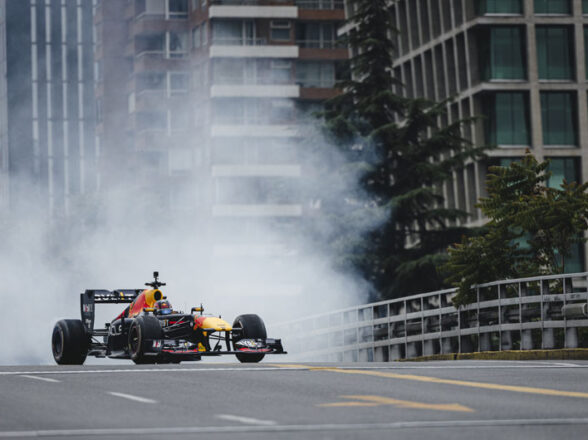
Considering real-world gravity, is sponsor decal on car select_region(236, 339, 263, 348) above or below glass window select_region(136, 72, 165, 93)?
below

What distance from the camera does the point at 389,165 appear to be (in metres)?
51.0

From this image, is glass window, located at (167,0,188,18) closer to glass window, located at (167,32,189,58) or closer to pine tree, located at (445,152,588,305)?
glass window, located at (167,32,189,58)

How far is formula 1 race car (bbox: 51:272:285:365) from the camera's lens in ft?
84.3

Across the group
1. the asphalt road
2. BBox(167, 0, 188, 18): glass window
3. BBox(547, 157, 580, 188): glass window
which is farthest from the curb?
BBox(167, 0, 188, 18): glass window

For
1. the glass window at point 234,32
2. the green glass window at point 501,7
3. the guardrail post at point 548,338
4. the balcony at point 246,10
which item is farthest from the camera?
the glass window at point 234,32

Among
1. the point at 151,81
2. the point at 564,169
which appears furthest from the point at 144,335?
the point at 151,81

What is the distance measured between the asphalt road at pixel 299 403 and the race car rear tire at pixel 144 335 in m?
3.78

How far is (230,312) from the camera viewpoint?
201 feet

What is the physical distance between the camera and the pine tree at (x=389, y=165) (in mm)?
48969

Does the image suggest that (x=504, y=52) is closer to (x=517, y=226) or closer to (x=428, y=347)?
(x=517, y=226)

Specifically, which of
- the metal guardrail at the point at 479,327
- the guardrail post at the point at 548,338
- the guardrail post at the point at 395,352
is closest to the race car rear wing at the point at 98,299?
the metal guardrail at the point at 479,327

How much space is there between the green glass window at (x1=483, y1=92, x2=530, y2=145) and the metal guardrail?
83.0ft

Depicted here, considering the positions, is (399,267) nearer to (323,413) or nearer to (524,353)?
(524,353)

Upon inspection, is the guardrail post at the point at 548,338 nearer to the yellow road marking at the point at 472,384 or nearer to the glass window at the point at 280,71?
the yellow road marking at the point at 472,384
